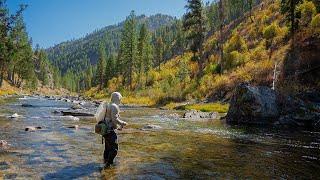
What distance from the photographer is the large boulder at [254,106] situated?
2706cm

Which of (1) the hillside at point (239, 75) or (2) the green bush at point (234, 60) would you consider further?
(2) the green bush at point (234, 60)

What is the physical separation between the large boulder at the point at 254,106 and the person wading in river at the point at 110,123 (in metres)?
16.2

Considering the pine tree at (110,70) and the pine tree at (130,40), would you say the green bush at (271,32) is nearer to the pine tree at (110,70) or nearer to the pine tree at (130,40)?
the pine tree at (130,40)

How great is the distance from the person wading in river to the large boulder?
16.2 metres

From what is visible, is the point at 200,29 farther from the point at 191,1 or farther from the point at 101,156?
the point at 101,156

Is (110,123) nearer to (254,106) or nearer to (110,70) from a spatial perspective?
(254,106)

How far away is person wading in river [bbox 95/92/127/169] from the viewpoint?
1244 cm

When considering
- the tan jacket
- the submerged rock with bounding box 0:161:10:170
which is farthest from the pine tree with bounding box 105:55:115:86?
the tan jacket

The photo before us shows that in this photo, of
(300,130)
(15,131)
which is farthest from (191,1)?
(15,131)

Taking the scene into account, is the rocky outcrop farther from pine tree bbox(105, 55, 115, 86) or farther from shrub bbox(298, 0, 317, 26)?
pine tree bbox(105, 55, 115, 86)

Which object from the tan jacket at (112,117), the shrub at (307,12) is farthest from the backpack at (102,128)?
the shrub at (307,12)

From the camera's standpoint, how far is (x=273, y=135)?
21766 mm

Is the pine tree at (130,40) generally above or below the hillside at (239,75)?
above

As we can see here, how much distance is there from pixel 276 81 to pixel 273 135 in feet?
52.8
